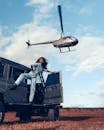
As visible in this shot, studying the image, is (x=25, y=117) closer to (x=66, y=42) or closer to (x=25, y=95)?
(x=25, y=95)

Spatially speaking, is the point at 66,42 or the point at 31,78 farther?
the point at 66,42

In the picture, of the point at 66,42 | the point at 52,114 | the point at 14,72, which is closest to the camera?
the point at 14,72

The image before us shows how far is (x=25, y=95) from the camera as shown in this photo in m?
12.4

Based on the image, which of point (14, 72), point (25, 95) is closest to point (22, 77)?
point (14, 72)

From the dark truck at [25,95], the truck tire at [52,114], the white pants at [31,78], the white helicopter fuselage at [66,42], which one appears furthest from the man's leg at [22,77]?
the white helicopter fuselage at [66,42]

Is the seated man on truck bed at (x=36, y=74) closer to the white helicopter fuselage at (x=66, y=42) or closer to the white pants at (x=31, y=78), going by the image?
the white pants at (x=31, y=78)

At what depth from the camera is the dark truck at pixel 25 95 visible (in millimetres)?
11258

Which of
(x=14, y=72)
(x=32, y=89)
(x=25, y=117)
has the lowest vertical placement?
(x=25, y=117)

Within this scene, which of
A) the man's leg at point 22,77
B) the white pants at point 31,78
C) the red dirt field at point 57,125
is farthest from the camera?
the white pants at point 31,78

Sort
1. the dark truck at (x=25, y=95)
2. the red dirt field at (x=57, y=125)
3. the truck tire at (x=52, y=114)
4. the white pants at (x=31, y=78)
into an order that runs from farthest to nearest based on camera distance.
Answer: the truck tire at (x=52, y=114) → the white pants at (x=31, y=78) → the dark truck at (x=25, y=95) → the red dirt field at (x=57, y=125)

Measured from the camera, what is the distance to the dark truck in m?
11.3

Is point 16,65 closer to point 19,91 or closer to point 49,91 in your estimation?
point 19,91

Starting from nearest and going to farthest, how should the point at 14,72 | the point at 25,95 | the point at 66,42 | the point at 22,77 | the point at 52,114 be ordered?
1. the point at 22,77
2. the point at 14,72
3. the point at 25,95
4. the point at 52,114
5. the point at 66,42

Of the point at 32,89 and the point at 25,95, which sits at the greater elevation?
the point at 32,89
